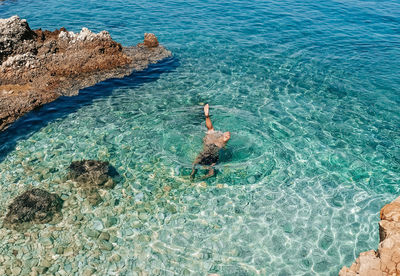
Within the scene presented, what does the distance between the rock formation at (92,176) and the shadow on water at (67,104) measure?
10.3 ft

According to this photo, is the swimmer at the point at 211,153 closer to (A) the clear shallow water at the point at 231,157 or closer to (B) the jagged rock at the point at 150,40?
(A) the clear shallow water at the point at 231,157

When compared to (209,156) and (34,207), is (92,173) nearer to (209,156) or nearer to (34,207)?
(34,207)

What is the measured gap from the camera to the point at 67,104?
1523 centimetres

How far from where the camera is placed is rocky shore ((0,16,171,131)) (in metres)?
15.0

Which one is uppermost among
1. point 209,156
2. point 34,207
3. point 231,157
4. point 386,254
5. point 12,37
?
point 12,37

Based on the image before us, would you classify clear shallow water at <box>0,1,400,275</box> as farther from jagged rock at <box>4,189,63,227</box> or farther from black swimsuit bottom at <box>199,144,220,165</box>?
black swimsuit bottom at <box>199,144,220,165</box>

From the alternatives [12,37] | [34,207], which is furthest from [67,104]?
[34,207]

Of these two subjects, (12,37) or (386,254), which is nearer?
(386,254)

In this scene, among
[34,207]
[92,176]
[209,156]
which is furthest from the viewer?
[209,156]

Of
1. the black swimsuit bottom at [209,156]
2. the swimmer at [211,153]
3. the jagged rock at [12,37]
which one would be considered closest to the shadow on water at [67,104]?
the jagged rock at [12,37]

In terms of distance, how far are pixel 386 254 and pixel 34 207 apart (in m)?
9.64

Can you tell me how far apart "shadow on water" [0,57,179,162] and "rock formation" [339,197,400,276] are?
12.3m

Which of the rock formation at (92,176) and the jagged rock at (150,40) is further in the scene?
the jagged rock at (150,40)

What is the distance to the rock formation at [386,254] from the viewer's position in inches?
216
